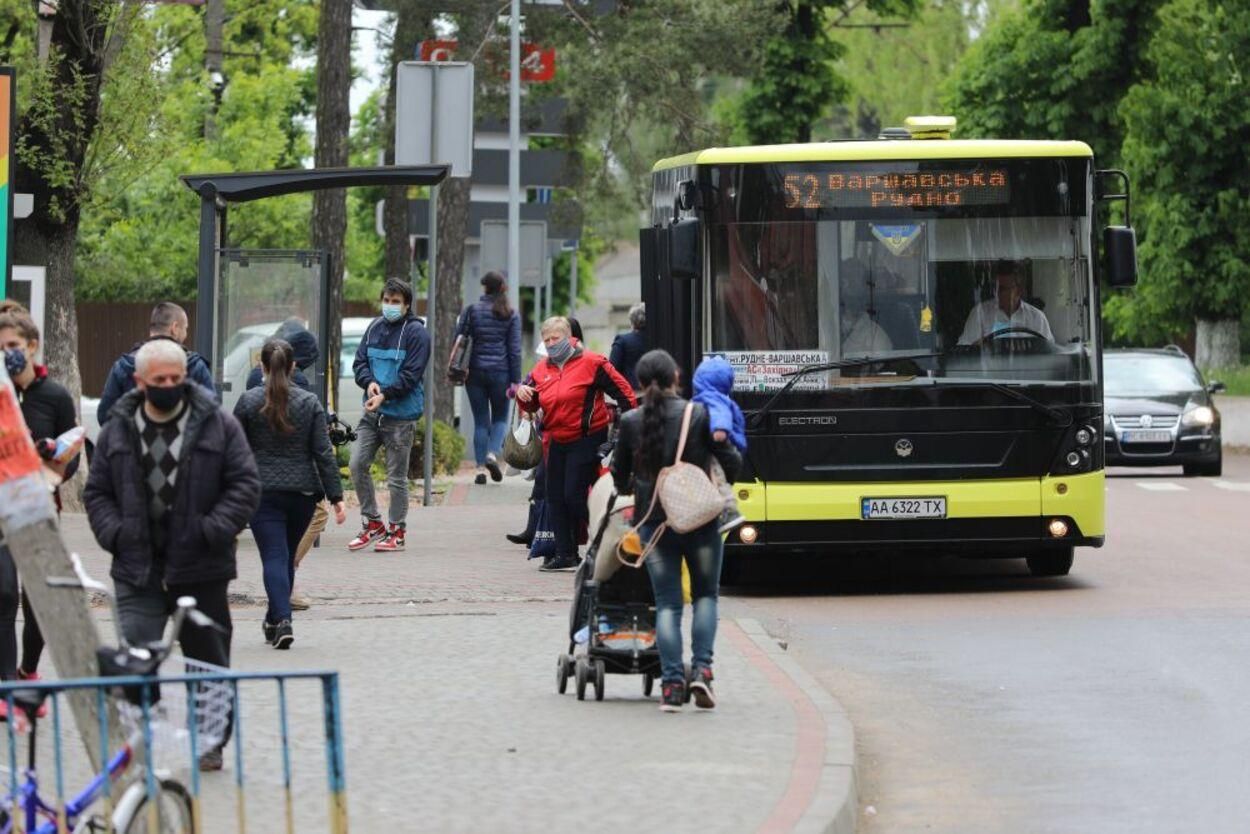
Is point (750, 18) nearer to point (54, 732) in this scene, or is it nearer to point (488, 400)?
point (488, 400)

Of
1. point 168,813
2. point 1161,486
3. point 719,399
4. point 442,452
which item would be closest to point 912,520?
point 719,399

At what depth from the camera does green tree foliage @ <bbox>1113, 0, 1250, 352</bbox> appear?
41.5 m

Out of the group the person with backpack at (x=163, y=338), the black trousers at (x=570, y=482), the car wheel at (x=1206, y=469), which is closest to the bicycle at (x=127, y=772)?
the person with backpack at (x=163, y=338)

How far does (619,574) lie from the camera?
10.8 metres

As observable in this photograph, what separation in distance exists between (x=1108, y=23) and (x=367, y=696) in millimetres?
38794

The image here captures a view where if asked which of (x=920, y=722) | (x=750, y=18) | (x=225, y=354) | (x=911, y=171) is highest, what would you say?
(x=750, y=18)

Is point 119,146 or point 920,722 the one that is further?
point 119,146

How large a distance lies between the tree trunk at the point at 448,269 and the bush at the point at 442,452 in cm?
450

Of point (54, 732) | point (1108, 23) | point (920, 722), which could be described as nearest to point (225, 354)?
point (920, 722)

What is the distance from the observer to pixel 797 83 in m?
51.7

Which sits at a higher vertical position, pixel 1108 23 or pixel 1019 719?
pixel 1108 23

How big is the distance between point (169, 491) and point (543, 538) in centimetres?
820

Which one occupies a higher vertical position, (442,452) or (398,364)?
(398,364)

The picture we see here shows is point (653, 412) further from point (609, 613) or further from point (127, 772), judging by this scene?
point (127, 772)
